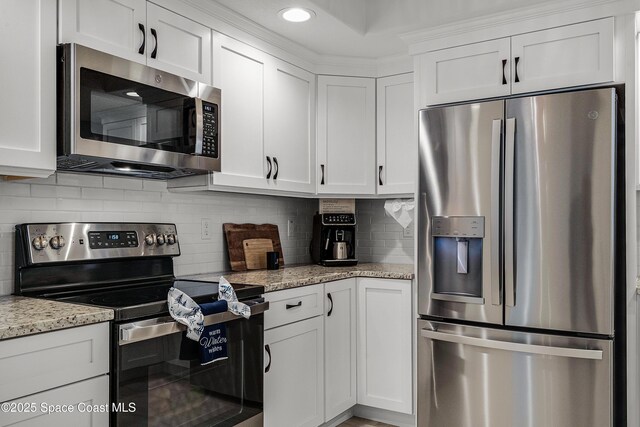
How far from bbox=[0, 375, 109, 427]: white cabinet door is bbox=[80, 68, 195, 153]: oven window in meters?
0.86

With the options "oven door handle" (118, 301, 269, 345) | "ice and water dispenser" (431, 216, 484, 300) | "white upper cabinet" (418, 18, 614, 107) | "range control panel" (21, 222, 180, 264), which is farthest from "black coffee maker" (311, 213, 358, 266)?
"oven door handle" (118, 301, 269, 345)

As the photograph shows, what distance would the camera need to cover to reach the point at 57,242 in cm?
202

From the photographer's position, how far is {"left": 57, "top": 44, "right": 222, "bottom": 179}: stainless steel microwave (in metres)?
1.79

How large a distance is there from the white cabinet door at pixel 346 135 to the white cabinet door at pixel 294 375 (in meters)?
0.97

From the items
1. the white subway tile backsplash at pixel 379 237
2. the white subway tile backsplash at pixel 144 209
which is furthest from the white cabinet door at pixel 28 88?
the white subway tile backsplash at pixel 379 237

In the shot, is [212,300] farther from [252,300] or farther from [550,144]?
[550,144]

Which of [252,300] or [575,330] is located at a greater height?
[252,300]

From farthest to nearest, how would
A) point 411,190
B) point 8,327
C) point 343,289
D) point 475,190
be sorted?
1. point 411,190
2. point 343,289
3. point 475,190
4. point 8,327

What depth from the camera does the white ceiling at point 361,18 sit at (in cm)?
249

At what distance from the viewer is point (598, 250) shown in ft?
7.16

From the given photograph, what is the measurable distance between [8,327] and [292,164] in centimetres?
190

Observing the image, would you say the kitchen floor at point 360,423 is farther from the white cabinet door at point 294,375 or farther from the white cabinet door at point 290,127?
the white cabinet door at point 290,127

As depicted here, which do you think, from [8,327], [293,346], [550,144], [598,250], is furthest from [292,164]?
[8,327]

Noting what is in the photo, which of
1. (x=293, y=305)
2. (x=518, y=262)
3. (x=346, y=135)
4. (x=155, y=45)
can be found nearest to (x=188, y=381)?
(x=293, y=305)
